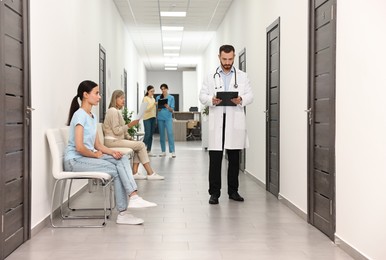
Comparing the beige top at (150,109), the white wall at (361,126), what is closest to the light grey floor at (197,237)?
the white wall at (361,126)

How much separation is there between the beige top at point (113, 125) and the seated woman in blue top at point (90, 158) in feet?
6.07

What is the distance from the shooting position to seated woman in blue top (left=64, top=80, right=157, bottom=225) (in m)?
4.57

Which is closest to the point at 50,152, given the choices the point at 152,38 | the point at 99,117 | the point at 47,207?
the point at 47,207

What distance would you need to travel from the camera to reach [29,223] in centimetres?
397

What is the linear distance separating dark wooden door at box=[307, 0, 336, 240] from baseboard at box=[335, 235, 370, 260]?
14 cm

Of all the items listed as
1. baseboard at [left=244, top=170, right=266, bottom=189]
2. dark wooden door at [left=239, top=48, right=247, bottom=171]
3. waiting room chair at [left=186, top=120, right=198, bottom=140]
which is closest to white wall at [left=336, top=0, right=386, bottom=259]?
baseboard at [left=244, top=170, right=266, bottom=189]

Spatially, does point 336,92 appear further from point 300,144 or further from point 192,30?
point 192,30

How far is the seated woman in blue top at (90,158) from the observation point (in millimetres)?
4566

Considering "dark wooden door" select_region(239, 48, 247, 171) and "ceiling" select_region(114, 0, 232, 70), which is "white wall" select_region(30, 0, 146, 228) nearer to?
"dark wooden door" select_region(239, 48, 247, 171)

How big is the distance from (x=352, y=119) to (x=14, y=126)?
230 cm

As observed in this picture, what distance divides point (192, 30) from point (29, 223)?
33.6 feet

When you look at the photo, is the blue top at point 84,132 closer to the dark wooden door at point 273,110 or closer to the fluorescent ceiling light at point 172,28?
the dark wooden door at point 273,110

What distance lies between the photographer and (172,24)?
41.5 feet

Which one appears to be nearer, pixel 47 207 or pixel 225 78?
pixel 47 207
